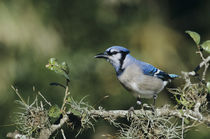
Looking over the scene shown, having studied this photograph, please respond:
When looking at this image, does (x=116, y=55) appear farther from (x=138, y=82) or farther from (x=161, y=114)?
(x=161, y=114)

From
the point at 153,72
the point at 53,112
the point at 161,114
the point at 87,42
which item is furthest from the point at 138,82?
the point at 87,42

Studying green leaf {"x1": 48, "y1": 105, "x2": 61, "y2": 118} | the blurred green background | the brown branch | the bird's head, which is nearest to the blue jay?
the bird's head

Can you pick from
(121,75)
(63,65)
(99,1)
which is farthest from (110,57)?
(99,1)

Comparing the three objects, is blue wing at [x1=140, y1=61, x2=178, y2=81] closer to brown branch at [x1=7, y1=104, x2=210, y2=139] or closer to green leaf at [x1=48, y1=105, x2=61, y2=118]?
brown branch at [x1=7, y1=104, x2=210, y2=139]

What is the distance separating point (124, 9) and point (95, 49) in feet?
2.13

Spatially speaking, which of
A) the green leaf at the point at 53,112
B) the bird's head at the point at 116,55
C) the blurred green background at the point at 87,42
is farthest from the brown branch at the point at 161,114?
the blurred green background at the point at 87,42

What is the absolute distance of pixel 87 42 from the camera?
4.20 metres

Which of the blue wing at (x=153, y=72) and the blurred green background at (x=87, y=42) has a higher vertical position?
the blurred green background at (x=87, y=42)

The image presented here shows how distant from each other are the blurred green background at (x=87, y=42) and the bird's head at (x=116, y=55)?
1.16m

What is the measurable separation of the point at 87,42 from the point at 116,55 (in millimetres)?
1445

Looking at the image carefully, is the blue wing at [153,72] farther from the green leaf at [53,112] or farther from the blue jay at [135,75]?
the green leaf at [53,112]

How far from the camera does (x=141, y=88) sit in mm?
2705

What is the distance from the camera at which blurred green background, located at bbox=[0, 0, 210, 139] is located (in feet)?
13.1

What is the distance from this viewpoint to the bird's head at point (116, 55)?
9.14 ft
